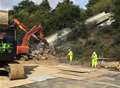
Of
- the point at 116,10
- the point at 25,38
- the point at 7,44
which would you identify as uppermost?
the point at 116,10

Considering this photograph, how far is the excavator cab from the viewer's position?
19.5 meters

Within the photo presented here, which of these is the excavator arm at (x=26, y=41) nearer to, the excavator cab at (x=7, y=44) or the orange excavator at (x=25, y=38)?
the orange excavator at (x=25, y=38)

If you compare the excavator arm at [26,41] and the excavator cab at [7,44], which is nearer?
the excavator cab at [7,44]

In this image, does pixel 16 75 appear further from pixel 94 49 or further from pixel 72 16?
pixel 72 16

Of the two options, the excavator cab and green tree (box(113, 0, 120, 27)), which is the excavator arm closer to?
green tree (box(113, 0, 120, 27))

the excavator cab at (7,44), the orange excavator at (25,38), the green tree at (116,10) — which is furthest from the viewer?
the green tree at (116,10)

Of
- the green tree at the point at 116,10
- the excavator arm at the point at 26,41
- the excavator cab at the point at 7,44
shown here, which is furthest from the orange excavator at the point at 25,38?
the excavator cab at the point at 7,44

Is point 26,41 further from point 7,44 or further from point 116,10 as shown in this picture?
point 7,44

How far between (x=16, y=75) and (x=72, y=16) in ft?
86.3

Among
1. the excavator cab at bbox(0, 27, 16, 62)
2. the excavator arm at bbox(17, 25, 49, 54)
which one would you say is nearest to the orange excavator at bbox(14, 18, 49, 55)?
the excavator arm at bbox(17, 25, 49, 54)

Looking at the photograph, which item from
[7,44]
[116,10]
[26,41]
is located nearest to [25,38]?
[26,41]

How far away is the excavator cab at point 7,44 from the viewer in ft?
63.9

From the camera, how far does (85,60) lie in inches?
1110

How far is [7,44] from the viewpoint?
64.3 ft
